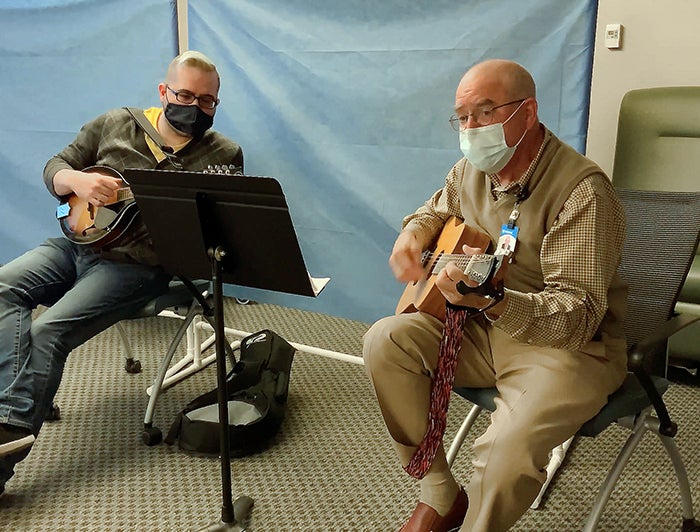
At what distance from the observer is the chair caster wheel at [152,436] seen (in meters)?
2.15

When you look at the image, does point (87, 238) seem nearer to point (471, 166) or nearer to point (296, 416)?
point (296, 416)

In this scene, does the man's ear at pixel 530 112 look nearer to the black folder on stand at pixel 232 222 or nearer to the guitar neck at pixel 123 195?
the black folder on stand at pixel 232 222

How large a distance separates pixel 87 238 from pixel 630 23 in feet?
7.03

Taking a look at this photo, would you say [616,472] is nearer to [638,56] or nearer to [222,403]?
[222,403]

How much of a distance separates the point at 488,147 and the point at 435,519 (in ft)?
2.84

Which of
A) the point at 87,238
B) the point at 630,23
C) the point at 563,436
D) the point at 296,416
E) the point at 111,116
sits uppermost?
the point at 630,23

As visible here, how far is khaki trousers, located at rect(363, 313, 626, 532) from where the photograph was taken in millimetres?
1352

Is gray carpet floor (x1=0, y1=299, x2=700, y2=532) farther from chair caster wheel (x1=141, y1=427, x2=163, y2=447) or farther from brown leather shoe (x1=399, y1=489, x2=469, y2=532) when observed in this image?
brown leather shoe (x1=399, y1=489, x2=469, y2=532)

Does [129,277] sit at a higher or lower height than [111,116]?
lower

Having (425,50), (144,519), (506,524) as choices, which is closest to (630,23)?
(425,50)

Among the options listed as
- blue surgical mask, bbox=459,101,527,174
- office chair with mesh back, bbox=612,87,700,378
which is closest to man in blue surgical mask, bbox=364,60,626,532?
blue surgical mask, bbox=459,101,527,174

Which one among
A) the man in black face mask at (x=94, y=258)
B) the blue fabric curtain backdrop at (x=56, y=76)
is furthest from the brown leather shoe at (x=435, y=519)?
the blue fabric curtain backdrop at (x=56, y=76)

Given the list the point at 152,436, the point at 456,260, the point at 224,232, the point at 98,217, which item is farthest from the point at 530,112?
the point at 152,436

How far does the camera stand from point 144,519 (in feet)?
5.90
